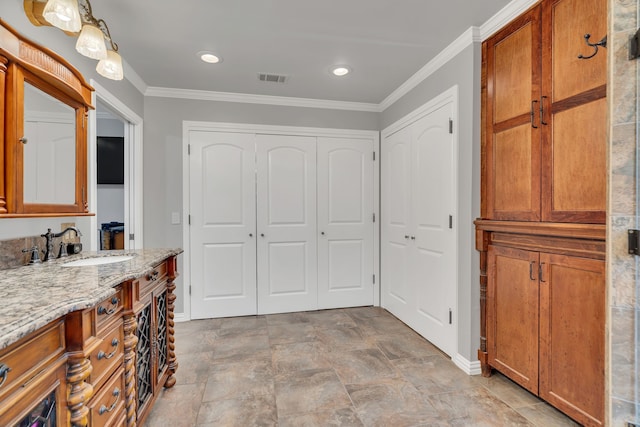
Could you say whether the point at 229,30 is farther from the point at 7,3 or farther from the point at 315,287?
the point at 315,287

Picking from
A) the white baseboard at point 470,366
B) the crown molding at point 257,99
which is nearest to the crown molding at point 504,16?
the crown molding at point 257,99

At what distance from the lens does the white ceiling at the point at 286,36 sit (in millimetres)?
1962

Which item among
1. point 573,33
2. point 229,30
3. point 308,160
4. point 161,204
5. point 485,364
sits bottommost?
point 485,364

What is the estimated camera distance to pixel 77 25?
55.5 inches

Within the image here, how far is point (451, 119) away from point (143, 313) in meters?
2.41

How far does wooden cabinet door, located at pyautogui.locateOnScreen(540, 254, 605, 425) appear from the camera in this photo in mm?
1511

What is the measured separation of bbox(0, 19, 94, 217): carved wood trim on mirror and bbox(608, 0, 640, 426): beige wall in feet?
8.06

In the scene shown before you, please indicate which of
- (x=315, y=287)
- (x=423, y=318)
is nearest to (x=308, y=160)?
(x=315, y=287)

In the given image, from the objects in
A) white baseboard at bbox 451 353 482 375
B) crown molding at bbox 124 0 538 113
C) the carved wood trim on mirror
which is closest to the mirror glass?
the carved wood trim on mirror

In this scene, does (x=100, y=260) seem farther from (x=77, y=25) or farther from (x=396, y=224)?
(x=396, y=224)

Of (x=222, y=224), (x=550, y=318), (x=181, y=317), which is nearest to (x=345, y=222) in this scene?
(x=222, y=224)

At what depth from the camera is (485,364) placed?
2.21 m

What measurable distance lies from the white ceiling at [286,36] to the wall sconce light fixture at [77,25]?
1.36ft

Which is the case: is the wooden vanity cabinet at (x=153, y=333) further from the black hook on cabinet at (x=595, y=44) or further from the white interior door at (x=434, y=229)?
the black hook on cabinet at (x=595, y=44)
